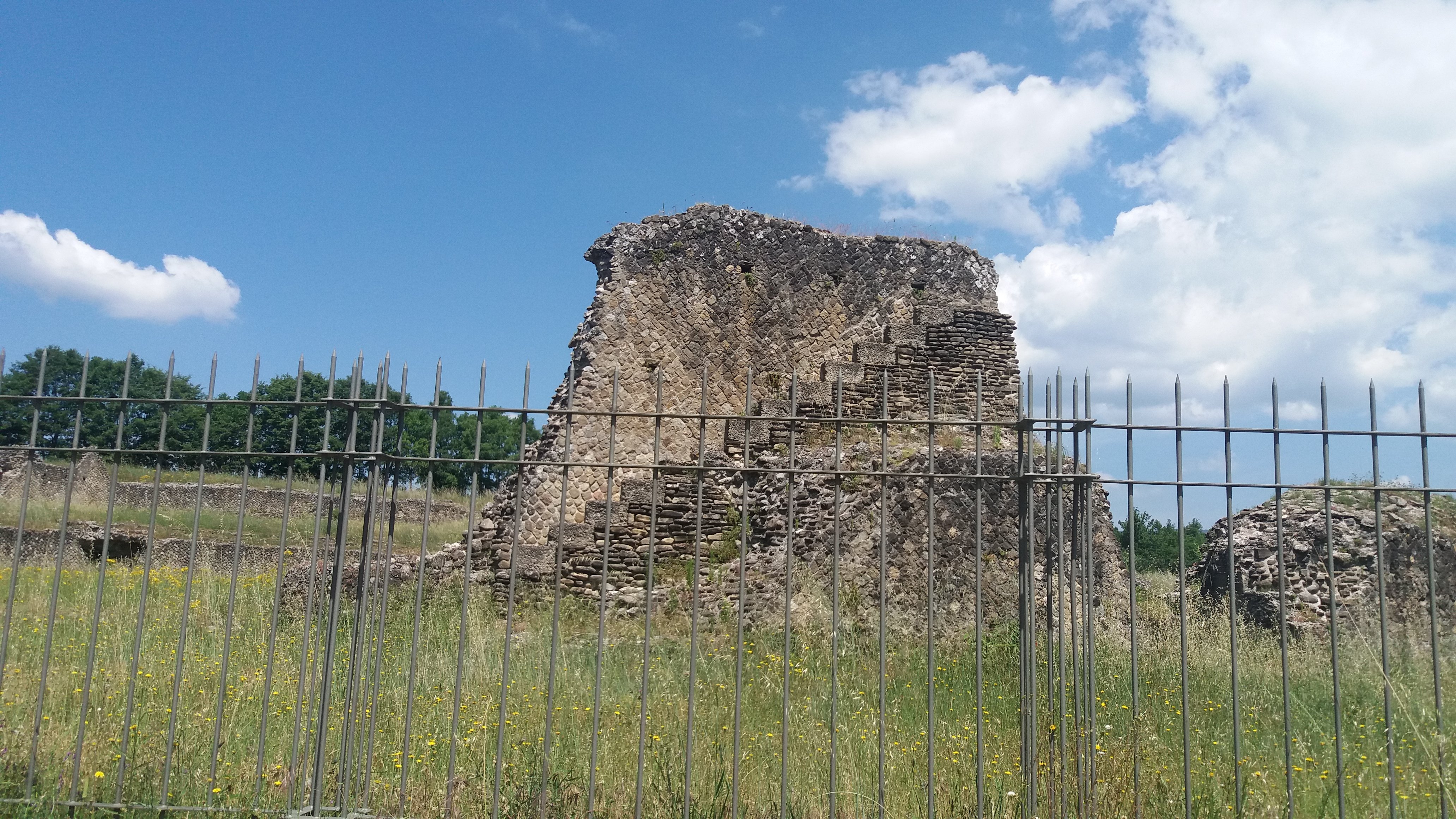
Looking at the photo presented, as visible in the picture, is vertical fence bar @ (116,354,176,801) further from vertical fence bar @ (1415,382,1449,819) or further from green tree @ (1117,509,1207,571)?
green tree @ (1117,509,1207,571)

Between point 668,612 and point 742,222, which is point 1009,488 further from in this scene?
point 742,222

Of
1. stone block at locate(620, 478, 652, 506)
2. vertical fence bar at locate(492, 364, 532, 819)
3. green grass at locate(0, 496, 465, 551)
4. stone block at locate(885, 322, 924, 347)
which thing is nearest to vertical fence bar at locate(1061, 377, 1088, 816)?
vertical fence bar at locate(492, 364, 532, 819)

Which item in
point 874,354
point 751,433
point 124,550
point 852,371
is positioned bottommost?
point 124,550

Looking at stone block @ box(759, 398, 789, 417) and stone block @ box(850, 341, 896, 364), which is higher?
stone block @ box(850, 341, 896, 364)

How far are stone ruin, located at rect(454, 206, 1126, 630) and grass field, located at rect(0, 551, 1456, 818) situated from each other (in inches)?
38.6

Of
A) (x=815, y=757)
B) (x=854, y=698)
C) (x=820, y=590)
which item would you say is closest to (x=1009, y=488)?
(x=820, y=590)

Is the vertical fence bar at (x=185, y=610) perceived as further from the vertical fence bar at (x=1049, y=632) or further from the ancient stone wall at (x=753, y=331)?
the ancient stone wall at (x=753, y=331)

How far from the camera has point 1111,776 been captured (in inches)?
170

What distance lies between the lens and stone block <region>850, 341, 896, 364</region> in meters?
12.6

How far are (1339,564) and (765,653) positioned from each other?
20.7 feet

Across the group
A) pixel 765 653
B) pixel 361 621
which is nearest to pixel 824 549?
pixel 765 653

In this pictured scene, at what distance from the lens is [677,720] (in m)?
5.54

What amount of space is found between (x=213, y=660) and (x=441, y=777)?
3.68 m

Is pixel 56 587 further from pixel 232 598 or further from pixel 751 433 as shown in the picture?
pixel 751 433
